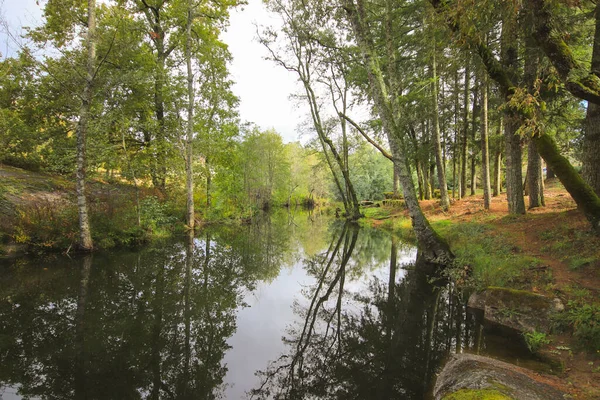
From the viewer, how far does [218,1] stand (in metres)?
16.9

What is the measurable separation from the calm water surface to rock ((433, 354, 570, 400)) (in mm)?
389

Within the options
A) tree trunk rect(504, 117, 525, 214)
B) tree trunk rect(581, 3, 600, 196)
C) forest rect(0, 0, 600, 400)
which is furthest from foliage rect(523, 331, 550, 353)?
tree trunk rect(504, 117, 525, 214)

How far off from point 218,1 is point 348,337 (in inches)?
747

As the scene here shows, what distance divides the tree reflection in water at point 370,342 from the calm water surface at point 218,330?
0.07 ft

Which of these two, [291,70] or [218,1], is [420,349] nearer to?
[218,1]

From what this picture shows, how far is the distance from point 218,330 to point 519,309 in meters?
5.49

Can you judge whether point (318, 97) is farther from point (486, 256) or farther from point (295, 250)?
point (486, 256)

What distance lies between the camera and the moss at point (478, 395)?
107 inches

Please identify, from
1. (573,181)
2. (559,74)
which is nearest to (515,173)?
(573,181)

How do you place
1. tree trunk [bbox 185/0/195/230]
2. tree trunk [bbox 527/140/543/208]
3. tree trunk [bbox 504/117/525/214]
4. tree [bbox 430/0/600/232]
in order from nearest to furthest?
1. tree [bbox 430/0/600/232]
2. tree trunk [bbox 504/117/525/214]
3. tree trunk [bbox 527/140/543/208]
4. tree trunk [bbox 185/0/195/230]

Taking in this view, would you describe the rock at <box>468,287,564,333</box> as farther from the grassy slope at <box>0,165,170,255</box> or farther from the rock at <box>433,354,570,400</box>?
the grassy slope at <box>0,165,170,255</box>

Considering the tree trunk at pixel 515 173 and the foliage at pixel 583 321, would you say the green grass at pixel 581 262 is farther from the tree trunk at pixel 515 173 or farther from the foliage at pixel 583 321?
the tree trunk at pixel 515 173

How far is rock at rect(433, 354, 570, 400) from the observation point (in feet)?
9.43

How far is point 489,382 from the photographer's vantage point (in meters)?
3.07
